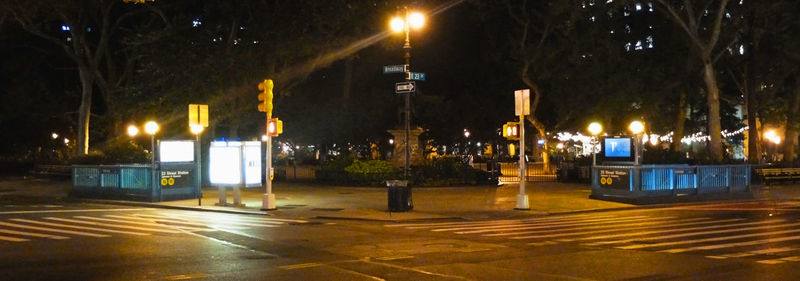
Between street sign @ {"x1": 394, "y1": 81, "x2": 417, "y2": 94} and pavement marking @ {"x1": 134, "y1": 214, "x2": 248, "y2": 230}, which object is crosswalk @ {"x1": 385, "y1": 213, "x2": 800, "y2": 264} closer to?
pavement marking @ {"x1": 134, "y1": 214, "x2": 248, "y2": 230}

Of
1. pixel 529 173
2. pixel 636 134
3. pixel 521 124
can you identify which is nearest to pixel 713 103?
pixel 529 173

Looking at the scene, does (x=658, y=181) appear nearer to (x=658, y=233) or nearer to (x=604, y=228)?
(x=604, y=228)

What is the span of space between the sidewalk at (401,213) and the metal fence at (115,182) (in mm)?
590

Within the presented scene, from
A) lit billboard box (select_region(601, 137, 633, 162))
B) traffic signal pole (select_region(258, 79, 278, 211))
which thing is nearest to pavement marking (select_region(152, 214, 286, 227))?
traffic signal pole (select_region(258, 79, 278, 211))

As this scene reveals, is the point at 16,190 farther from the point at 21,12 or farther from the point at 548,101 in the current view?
the point at 548,101

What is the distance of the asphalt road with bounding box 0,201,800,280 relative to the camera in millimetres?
11008

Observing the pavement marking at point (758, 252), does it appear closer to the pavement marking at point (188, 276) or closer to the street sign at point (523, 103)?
the pavement marking at point (188, 276)

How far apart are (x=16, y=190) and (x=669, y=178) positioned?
95.6 ft

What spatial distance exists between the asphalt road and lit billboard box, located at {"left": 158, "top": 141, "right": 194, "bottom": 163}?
5.63 m

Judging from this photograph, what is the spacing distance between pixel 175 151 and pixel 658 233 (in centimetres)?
1723

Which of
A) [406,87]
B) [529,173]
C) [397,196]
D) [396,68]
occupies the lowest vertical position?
[397,196]

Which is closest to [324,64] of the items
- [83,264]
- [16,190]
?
[16,190]

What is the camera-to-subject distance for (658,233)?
53.8 ft

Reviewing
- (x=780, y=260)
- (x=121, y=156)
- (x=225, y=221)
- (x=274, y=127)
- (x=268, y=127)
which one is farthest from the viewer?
(x=121, y=156)
